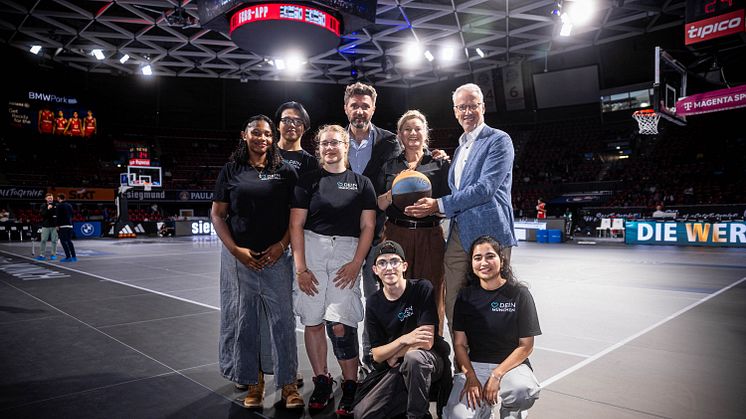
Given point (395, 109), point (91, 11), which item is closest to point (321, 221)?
point (91, 11)

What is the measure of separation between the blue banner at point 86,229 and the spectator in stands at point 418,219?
25281 mm

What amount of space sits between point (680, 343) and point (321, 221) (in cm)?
380

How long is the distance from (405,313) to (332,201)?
920mm

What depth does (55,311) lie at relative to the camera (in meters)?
6.14

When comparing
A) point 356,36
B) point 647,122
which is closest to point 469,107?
point 647,122

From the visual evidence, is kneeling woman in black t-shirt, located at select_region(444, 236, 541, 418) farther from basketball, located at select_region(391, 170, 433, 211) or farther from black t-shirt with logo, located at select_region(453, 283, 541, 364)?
basketball, located at select_region(391, 170, 433, 211)

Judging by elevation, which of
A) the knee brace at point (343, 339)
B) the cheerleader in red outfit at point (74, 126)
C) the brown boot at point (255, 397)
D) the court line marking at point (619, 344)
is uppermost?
the cheerleader in red outfit at point (74, 126)

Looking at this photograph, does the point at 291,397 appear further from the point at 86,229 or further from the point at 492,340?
the point at 86,229

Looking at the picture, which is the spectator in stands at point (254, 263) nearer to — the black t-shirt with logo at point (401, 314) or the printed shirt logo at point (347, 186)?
the printed shirt logo at point (347, 186)

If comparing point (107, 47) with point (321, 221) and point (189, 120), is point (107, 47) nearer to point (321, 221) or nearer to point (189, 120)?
point (189, 120)

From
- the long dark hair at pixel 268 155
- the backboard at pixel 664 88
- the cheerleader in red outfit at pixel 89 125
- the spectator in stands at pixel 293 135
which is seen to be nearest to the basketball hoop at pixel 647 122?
the backboard at pixel 664 88

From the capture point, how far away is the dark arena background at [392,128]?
150 inches

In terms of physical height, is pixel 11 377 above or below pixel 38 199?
below

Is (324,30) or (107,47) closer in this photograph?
(324,30)
